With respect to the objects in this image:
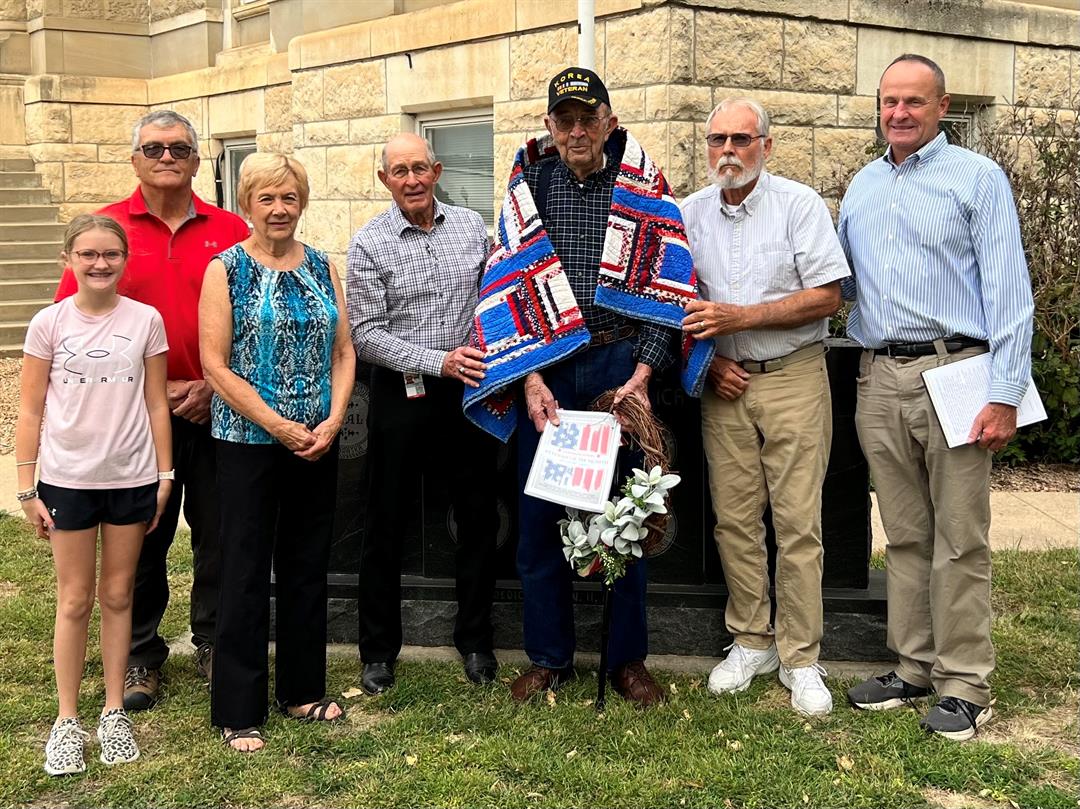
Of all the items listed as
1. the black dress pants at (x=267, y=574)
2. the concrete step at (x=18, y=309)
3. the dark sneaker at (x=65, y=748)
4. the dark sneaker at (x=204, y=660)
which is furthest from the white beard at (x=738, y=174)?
the concrete step at (x=18, y=309)

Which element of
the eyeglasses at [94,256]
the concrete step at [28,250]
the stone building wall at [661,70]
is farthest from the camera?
the concrete step at [28,250]

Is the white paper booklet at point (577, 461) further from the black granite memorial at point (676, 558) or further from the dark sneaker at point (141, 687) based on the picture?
the dark sneaker at point (141, 687)

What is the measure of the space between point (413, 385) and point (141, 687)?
1588 mm

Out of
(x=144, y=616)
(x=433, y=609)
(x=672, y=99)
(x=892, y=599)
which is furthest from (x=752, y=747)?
(x=672, y=99)

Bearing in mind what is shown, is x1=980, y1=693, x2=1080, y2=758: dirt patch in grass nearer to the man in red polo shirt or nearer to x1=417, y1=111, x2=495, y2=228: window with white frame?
the man in red polo shirt

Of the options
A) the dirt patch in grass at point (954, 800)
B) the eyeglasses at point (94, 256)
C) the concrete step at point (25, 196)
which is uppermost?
the concrete step at point (25, 196)

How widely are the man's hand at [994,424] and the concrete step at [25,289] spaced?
11.7 metres

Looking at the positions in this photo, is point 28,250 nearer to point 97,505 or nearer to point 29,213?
point 29,213

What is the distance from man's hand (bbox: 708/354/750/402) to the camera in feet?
14.3

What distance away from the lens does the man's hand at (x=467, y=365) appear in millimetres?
4281

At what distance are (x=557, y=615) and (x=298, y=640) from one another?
3.24 ft

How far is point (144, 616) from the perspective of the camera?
465cm

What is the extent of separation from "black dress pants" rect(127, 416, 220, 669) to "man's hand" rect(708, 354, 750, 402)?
198 centimetres

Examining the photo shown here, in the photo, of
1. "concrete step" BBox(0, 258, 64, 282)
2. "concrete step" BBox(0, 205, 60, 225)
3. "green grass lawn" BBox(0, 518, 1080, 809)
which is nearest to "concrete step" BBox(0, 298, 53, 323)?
"concrete step" BBox(0, 258, 64, 282)
